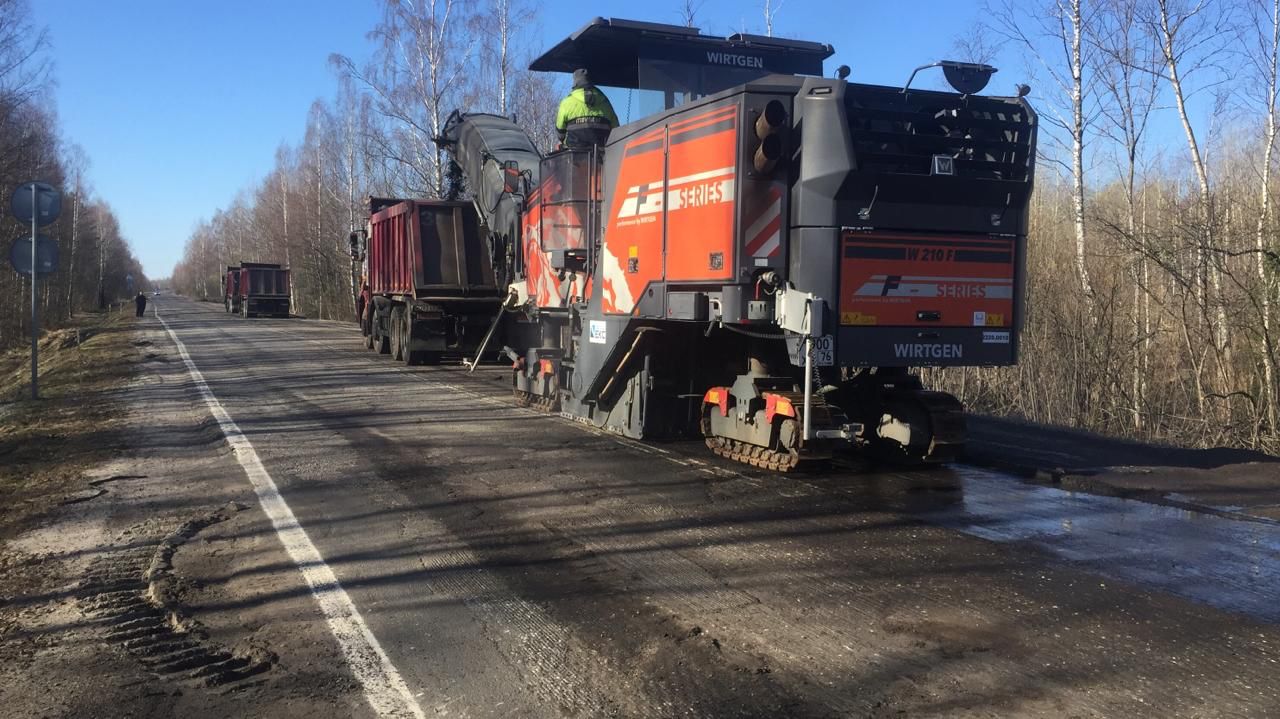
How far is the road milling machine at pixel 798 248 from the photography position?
7.08m

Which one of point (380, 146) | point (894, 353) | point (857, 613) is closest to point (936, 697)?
point (857, 613)

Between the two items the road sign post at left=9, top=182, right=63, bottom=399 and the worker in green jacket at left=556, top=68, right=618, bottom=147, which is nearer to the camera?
the worker in green jacket at left=556, top=68, right=618, bottom=147

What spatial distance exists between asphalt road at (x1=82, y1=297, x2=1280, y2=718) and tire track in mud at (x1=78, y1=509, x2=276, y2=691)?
14cm

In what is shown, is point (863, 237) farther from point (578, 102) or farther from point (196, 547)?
point (196, 547)

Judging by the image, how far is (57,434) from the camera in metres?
10.6

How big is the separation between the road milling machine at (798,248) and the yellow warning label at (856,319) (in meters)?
0.01

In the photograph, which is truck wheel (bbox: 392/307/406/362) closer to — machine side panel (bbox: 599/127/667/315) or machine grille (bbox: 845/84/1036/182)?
machine side panel (bbox: 599/127/667/315)

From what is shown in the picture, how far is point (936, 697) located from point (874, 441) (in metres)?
4.93

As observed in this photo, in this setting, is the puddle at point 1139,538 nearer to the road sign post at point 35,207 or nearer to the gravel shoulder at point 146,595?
the gravel shoulder at point 146,595

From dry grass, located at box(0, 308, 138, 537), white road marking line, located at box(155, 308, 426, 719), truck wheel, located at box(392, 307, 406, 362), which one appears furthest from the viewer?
truck wheel, located at box(392, 307, 406, 362)

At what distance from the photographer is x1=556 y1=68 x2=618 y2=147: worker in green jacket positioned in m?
10.2

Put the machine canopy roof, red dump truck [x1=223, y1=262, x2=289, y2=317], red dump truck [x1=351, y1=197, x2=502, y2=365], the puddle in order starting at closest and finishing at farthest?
the puddle
the machine canopy roof
red dump truck [x1=351, y1=197, x2=502, y2=365]
red dump truck [x1=223, y1=262, x2=289, y2=317]

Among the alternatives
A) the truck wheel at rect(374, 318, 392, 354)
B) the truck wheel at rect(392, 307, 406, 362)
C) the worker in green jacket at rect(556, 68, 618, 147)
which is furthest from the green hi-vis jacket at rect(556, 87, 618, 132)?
the truck wheel at rect(374, 318, 392, 354)

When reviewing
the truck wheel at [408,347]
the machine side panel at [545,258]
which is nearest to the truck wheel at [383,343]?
the truck wheel at [408,347]
